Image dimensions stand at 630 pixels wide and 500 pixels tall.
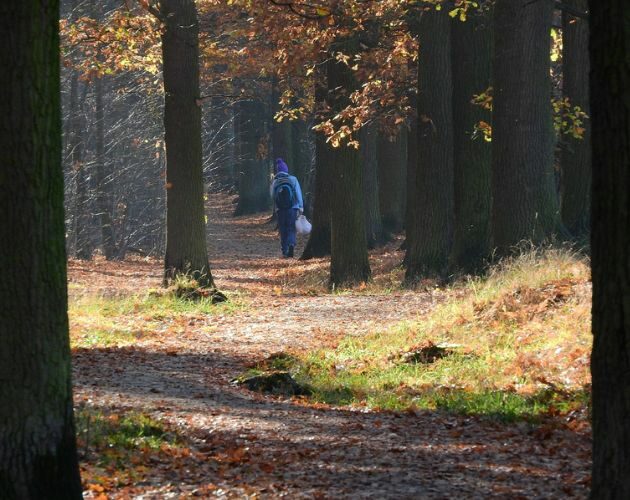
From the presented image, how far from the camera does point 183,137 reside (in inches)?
701

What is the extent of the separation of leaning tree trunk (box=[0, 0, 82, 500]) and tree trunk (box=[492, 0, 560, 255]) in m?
11.2

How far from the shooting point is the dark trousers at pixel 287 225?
92.9 feet

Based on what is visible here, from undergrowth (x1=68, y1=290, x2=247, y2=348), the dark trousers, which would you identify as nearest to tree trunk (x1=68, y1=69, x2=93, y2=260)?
the dark trousers

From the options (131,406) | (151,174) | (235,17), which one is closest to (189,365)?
(131,406)

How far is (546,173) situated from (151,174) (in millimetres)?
21281

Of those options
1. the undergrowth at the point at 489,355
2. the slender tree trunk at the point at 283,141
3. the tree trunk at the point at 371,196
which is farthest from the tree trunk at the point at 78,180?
the undergrowth at the point at 489,355

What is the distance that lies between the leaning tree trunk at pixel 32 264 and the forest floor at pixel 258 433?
3.29 ft

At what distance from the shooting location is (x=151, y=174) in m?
35.3

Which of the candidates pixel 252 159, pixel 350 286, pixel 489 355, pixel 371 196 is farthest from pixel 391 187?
pixel 489 355

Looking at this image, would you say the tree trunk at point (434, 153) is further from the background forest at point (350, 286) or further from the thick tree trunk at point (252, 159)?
the thick tree trunk at point (252, 159)

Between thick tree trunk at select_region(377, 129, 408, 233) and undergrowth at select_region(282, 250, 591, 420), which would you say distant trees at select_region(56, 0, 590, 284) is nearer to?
undergrowth at select_region(282, 250, 591, 420)

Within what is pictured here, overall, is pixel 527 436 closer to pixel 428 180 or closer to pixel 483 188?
pixel 483 188

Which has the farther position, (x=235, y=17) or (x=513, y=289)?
(x=235, y=17)

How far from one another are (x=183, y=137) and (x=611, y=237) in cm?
1371
